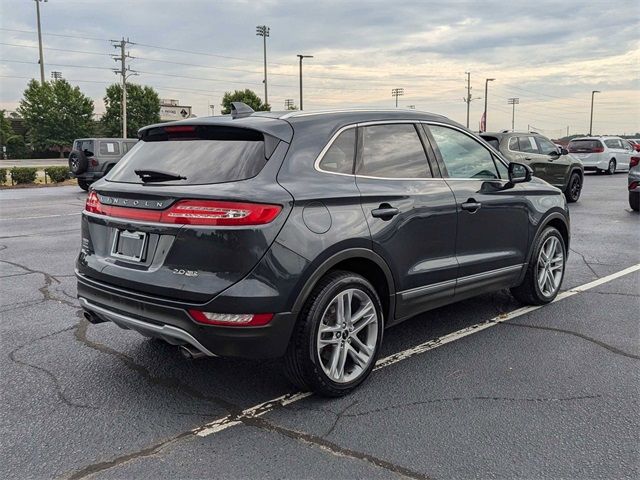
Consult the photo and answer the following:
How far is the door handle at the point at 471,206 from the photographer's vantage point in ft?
14.5

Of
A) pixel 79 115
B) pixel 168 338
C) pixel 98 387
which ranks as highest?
pixel 79 115

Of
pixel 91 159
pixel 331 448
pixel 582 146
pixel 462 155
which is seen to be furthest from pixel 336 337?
pixel 582 146

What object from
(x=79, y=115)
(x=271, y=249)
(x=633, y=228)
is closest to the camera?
(x=271, y=249)

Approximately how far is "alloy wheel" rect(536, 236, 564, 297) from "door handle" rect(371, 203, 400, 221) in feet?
7.17

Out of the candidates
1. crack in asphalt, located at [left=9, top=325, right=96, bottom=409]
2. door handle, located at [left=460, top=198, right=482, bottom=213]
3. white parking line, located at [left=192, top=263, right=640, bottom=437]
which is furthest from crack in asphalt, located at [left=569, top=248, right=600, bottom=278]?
crack in asphalt, located at [left=9, top=325, right=96, bottom=409]

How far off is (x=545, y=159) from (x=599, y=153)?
12987 millimetres

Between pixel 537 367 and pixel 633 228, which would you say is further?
pixel 633 228

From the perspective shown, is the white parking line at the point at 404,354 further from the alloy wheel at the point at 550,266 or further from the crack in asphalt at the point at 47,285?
the crack in asphalt at the point at 47,285

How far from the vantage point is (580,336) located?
4652mm

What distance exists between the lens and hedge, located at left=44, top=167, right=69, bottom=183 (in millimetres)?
24203

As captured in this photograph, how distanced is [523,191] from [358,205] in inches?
85.1

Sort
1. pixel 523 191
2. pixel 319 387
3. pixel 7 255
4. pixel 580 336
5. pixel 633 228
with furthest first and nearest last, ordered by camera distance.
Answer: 1. pixel 633 228
2. pixel 7 255
3. pixel 523 191
4. pixel 580 336
5. pixel 319 387

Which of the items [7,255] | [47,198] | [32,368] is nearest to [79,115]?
[47,198]

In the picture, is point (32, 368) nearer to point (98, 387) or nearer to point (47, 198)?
point (98, 387)
